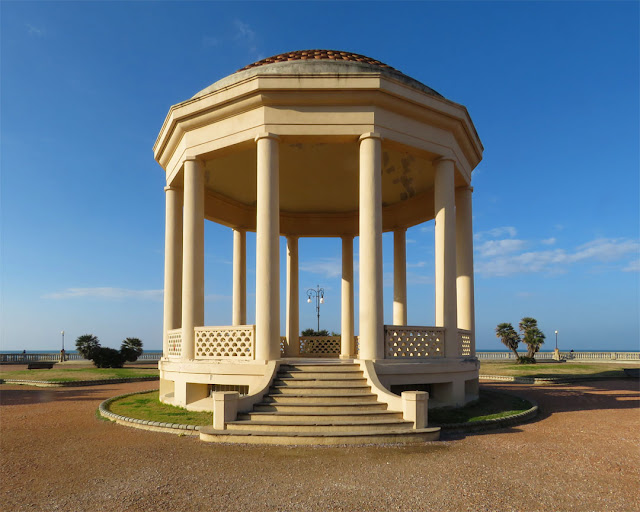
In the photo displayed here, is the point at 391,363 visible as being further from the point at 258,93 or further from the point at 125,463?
the point at 258,93

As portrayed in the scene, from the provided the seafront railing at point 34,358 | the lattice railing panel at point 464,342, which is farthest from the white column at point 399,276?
the seafront railing at point 34,358

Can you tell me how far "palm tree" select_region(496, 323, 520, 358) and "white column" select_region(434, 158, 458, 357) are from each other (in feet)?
154

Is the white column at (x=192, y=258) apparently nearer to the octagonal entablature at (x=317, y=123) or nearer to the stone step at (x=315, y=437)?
the octagonal entablature at (x=317, y=123)

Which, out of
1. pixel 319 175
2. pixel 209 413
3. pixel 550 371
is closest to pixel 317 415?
pixel 209 413

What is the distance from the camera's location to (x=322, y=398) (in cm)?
1261

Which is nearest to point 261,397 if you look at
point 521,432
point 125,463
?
point 125,463

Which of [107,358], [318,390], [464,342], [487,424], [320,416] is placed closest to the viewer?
[320,416]

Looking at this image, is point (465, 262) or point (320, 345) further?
point (320, 345)

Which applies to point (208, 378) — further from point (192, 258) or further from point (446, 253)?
point (446, 253)

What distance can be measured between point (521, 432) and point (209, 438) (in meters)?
7.81

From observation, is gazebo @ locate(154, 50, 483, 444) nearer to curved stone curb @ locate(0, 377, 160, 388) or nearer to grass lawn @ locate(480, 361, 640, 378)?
curved stone curb @ locate(0, 377, 160, 388)

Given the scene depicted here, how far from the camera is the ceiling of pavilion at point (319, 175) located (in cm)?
1847

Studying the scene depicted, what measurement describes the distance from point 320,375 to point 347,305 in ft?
39.9

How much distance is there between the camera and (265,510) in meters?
6.85
